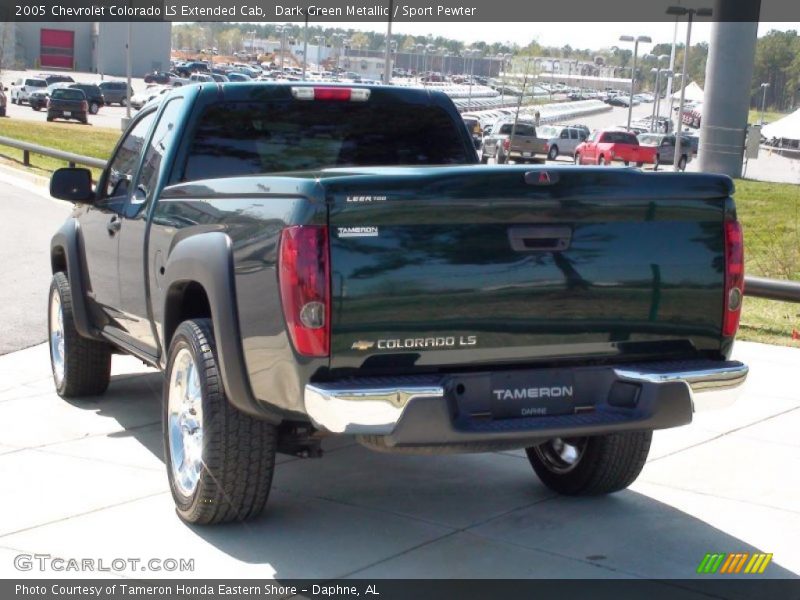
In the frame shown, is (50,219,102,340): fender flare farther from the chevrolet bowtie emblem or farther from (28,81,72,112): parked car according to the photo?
(28,81,72,112): parked car

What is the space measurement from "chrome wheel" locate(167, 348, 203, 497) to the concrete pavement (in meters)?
0.24

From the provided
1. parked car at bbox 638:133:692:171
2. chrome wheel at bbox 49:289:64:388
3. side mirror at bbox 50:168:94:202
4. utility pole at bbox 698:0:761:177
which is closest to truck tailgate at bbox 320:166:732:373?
side mirror at bbox 50:168:94:202

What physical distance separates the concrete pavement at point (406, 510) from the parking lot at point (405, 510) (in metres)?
0.01

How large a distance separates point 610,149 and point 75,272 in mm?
46286

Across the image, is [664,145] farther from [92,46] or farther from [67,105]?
[92,46]

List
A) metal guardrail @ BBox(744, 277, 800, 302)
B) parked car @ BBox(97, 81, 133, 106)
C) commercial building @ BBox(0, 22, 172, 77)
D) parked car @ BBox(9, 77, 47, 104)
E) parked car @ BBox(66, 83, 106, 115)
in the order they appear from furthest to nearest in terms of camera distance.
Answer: commercial building @ BBox(0, 22, 172, 77) < parked car @ BBox(97, 81, 133, 106) < parked car @ BBox(9, 77, 47, 104) < parked car @ BBox(66, 83, 106, 115) < metal guardrail @ BBox(744, 277, 800, 302)

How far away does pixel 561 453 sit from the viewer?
658 centimetres

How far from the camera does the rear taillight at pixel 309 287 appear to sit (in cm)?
484

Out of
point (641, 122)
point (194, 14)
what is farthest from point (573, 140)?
point (641, 122)

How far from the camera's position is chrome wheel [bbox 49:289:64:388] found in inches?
332

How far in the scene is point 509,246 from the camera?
5.12m

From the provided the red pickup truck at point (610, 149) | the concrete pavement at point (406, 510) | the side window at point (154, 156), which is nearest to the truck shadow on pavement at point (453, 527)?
the concrete pavement at point (406, 510)

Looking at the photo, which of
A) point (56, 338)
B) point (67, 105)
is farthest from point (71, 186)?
point (67, 105)

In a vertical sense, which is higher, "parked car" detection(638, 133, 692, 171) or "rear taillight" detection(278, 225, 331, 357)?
"rear taillight" detection(278, 225, 331, 357)
